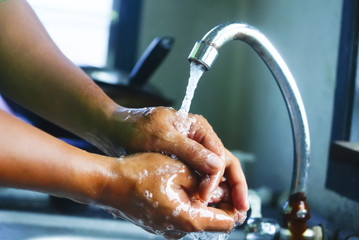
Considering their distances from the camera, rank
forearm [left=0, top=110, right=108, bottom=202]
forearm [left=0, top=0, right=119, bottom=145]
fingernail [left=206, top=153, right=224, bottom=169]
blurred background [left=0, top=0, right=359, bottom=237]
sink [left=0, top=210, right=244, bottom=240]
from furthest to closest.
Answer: blurred background [left=0, top=0, right=359, bottom=237]
sink [left=0, top=210, right=244, bottom=240]
forearm [left=0, top=0, right=119, bottom=145]
fingernail [left=206, top=153, right=224, bottom=169]
forearm [left=0, top=110, right=108, bottom=202]

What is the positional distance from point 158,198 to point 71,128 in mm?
267

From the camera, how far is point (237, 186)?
60 centimetres

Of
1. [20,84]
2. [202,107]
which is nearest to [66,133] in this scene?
[20,84]

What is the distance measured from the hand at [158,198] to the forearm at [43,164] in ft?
0.08

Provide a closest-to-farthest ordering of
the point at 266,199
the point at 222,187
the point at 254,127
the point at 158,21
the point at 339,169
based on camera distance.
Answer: the point at 222,187
the point at 339,169
the point at 266,199
the point at 254,127
the point at 158,21

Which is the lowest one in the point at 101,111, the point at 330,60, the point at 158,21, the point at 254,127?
the point at 254,127

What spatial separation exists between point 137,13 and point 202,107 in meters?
0.54

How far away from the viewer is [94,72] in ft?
3.43

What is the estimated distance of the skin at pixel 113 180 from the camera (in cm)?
43

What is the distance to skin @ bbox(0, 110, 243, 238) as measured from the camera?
0.43 m

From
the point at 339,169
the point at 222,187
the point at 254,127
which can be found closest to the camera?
the point at 222,187

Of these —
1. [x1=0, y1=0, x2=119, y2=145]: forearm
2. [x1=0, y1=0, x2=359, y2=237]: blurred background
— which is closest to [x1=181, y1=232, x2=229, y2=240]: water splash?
[x1=0, y1=0, x2=119, y2=145]: forearm

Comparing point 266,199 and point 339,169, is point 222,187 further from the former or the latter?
point 266,199

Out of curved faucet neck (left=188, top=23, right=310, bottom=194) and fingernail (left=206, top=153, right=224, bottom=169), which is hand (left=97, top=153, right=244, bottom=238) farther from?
curved faucet neck (left=188, top=23, right=310, bottom=194)
